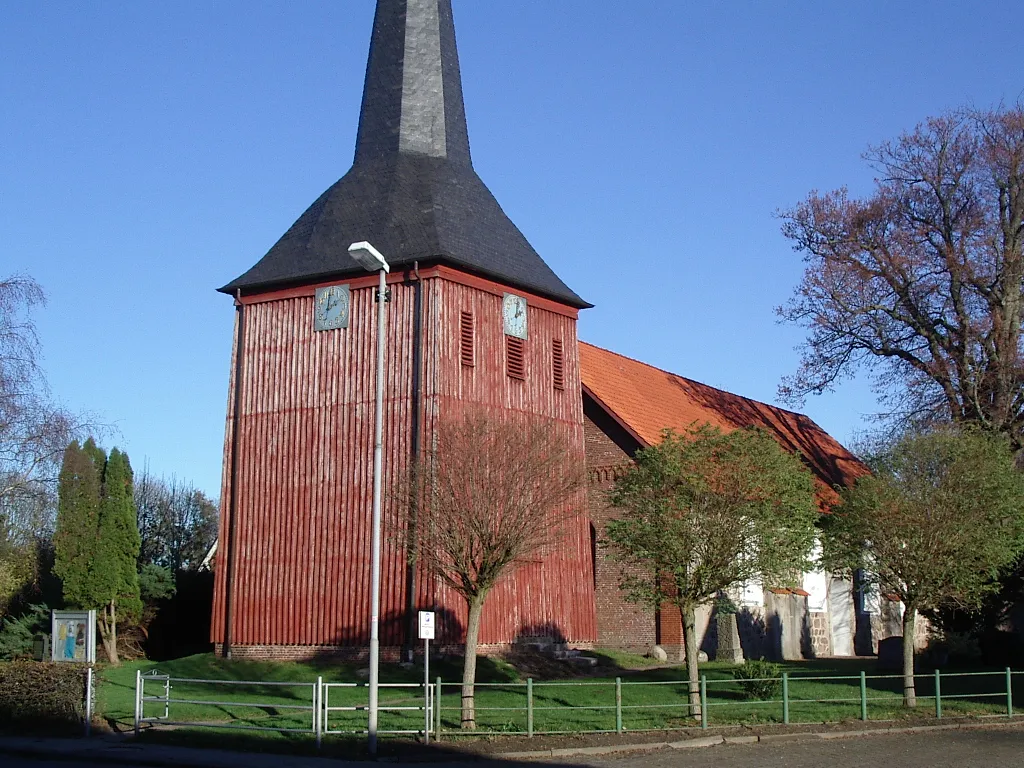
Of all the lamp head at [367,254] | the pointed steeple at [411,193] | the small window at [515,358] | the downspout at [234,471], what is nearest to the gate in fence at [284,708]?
the downspout at [234,471]

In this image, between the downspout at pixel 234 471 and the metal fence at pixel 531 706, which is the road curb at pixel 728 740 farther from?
the downspout at pixel 234 471

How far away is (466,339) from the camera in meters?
31.6

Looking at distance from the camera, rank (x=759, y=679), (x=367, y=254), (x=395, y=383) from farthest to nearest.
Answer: (x=395, y=383) → (x=759, y=679) → (x=367, y=254)

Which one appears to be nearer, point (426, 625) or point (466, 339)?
point (426, 625)

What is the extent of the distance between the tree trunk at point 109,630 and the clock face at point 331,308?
9.68 metres

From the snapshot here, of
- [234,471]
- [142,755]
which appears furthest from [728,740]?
[234,471]

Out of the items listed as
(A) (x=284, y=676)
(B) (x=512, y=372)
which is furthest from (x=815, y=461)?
(A) (x=284, y=676)

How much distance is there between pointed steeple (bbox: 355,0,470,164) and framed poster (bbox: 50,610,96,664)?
1639 centimetres

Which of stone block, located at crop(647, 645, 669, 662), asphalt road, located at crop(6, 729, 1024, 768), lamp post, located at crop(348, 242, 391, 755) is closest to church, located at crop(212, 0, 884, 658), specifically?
stone block, located at crop(647, 645, 669, 662)

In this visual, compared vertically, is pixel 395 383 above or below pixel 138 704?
above

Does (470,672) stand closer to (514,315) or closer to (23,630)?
(514,315)

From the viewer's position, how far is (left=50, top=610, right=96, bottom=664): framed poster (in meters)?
23.6

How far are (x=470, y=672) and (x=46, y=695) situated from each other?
7.40 metres

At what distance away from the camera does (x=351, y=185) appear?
34781mm
